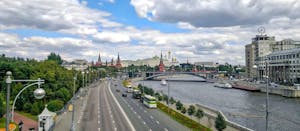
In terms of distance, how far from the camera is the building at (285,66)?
125062 millimetres

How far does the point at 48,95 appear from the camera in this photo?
52.8m

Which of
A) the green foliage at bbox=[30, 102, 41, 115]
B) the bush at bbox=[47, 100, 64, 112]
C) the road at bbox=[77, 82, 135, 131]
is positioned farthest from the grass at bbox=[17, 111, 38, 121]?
the road at bbox=[77, 82, 135, 131]

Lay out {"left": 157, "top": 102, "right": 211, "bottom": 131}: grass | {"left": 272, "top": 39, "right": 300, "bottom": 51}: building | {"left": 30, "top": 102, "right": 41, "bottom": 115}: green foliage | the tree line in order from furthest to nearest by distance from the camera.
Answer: {"left": 272, "top": 39, "right": 300, "bottom": 51}: building < the tree line < {"left": 30, "top": 102, "right": 41, "bottom": 115}: green foliage < {"left": 157, "top": 102, "right": 211, "bottom": 131}: grass

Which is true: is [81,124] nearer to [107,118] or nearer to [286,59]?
[107,118]

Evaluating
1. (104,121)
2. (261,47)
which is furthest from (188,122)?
(261,47)

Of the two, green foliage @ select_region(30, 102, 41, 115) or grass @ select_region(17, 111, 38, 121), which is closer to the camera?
grass @ select_region(17, 111, 38, 121)

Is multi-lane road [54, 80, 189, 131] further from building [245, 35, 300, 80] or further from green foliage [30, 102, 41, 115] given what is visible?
building [245, 35, 300, 80]

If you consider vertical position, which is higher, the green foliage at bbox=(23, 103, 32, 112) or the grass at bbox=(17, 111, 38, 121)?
the green foliage at bbox=(23, 103, 32, 112)

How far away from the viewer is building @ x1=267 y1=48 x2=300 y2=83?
125062 millimetres

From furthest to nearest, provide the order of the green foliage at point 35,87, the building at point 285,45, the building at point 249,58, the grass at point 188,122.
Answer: the building at point 249,58 < the building at point 285,45 < the green foliage at point 35,87 < the grass at point 188,122

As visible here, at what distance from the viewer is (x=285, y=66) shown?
134 metres

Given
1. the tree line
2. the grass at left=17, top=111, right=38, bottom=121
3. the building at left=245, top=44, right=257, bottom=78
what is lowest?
the grass at left=17, top=111, right=38, bottom=121

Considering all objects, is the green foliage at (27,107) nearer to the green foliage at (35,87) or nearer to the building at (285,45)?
the green foliage at (35,87)

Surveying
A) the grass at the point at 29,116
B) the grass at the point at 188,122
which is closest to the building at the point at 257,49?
the grass at the point at 188,122
